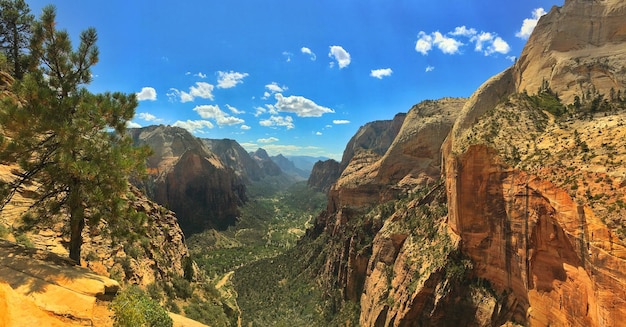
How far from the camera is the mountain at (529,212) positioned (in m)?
19.0

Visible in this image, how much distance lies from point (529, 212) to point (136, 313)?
26831mm

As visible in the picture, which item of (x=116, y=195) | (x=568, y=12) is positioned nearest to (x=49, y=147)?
(x=116, y=195)

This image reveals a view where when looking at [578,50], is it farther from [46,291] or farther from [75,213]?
[46,291]

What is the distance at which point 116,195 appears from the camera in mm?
12258

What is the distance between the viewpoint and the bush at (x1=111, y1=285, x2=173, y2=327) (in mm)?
9867

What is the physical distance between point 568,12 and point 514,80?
10.7m

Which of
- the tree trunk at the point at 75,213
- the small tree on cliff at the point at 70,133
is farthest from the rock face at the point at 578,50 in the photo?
the tree trunk at the point at 75,213

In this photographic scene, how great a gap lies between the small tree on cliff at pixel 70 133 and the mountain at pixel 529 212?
2505 centimetres

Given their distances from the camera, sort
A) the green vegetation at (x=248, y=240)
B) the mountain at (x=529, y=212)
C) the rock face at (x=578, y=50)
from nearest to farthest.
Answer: the mountain at (x=529, y=212)
the rock face at (x=578, y=50)
the green vegetation at (x=248, y=240)

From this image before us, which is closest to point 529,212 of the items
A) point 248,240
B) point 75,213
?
point 75,213

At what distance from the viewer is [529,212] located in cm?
2383

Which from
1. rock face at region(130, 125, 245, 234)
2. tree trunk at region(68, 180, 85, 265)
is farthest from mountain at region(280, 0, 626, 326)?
rock face at region(130, 125, 245, 234)

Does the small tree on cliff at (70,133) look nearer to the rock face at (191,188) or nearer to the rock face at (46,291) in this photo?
the rock face at (46,291)

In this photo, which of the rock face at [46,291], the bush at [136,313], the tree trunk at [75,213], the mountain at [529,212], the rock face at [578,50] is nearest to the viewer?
the rock face at [46,291]
